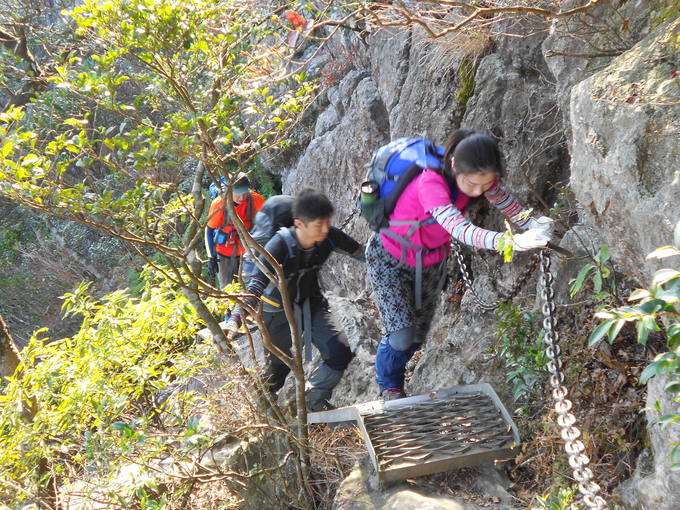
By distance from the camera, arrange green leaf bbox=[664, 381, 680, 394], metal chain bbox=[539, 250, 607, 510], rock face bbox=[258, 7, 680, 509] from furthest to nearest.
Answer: rock face bbox=[258, 7, 680, 509]
metal chain bbox=[539, 250, 607, 510]
green leaf bbox=[664, 381, 680, 394]

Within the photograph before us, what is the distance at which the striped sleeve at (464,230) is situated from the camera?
9.65 feet

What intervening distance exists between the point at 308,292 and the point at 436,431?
5.45 ft

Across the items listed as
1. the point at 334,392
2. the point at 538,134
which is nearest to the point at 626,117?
the point at 538,134

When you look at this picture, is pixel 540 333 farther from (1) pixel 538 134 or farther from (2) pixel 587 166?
(1) pixel 538 134

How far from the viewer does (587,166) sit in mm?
2756

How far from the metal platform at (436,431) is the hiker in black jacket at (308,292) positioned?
967mm

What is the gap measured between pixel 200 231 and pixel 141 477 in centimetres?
163

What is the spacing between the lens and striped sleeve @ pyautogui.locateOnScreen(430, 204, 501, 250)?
294 cm

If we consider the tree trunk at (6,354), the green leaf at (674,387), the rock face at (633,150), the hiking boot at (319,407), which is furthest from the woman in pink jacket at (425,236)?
the tree trunk at (6,354)

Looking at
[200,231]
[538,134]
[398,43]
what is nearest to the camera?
[200,231]

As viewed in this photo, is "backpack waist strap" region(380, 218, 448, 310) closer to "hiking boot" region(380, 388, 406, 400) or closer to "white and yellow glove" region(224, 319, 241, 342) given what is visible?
"hiking boot" region(380, 388, 406, 400)

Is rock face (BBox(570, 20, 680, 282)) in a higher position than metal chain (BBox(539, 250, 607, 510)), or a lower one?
higher

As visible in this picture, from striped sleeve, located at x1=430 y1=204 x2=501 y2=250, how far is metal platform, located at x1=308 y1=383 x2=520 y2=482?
3.74 ft

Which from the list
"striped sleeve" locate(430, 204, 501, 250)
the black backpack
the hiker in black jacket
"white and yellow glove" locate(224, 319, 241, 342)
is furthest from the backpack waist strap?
"white and yellow glove" locate(224, 319, 241, 342)
